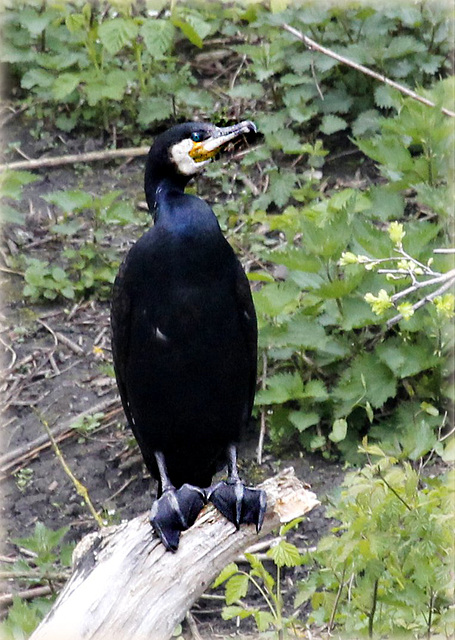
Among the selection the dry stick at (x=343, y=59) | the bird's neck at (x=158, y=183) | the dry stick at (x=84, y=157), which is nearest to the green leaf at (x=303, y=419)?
the bird's neck at (x=158, y=183)

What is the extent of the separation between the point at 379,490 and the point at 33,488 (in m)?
2.06

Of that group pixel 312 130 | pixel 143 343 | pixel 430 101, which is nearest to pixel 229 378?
pixel 143 343

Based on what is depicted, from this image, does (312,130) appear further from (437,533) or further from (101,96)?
(437,533)

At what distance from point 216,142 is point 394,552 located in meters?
1.42

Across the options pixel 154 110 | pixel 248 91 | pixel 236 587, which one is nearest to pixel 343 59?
pixel 248 91

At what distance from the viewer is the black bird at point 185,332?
338 cm

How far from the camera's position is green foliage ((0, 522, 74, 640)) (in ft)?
13.0

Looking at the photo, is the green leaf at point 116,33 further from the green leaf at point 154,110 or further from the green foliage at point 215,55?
the green leaf at point 154,110

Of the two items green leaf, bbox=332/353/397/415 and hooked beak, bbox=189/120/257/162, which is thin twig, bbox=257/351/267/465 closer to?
A: green leaf, bbox=332/353/397/415

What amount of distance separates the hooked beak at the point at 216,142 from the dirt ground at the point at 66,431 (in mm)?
1444

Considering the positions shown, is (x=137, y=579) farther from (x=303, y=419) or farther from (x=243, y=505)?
(x=303, y=419)

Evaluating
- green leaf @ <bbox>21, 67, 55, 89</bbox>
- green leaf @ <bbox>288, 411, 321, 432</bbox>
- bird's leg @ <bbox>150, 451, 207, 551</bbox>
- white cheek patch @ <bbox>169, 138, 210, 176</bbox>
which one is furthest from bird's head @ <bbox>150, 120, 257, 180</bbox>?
green leaf @ <bbox>21, 67, 55, 89</bbox>

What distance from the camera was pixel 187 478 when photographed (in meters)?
3.89

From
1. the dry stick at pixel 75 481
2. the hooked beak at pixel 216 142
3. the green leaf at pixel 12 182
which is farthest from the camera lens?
the green leaf at pixel 12 182
